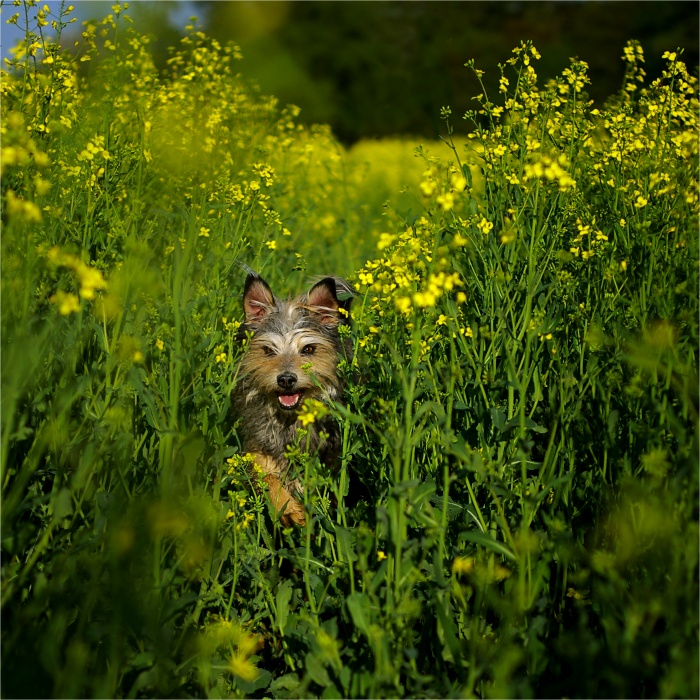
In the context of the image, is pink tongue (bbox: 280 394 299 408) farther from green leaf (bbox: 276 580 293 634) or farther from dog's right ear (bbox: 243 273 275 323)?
green leaf (bbox: 276 580 293 634)

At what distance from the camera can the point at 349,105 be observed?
3131cm

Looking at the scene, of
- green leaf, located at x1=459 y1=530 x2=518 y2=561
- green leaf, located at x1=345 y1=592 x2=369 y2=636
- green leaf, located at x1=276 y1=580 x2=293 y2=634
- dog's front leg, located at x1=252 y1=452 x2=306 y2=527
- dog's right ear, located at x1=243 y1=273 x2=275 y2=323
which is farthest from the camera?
dog's right ear, located at x1=243 y1=273 x2=275 y2=323

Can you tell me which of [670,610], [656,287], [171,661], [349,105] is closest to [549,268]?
[656,287]

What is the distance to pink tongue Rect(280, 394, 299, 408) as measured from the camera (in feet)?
15.3

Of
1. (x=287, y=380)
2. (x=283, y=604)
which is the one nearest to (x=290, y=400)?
(x=287, y=380)

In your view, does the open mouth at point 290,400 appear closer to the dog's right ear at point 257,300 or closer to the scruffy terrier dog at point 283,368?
the scruffy terrier dog at point 283,368

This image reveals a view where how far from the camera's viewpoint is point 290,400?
4711 mm

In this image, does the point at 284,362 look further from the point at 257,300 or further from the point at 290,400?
the point at 257,300

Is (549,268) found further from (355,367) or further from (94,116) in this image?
(94,116)

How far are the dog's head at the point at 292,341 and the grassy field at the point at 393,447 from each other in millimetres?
737

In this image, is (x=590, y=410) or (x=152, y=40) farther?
(x=152, y=40)

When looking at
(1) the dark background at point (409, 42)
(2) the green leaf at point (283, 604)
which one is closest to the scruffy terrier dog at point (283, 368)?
(2) the green leaf at point (283, 604)

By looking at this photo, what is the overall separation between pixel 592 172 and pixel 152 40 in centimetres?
288

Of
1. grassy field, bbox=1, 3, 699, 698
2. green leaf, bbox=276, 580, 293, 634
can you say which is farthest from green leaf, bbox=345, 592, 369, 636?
green leaf, bbox=276, 580, 293, 634
